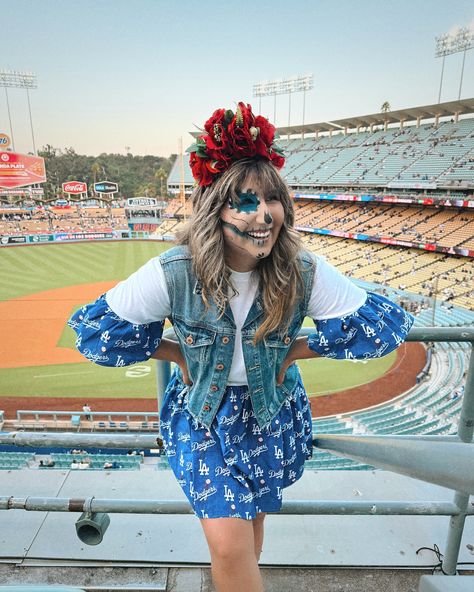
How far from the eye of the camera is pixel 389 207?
118ft

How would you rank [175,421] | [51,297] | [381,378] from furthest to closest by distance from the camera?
[51,297]
[381,378]
[175,421]

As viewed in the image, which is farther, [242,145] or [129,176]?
[129,176]

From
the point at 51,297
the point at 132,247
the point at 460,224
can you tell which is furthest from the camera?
the point at 132,247

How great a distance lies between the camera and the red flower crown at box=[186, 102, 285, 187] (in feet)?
4.97

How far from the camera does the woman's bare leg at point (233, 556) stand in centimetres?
137

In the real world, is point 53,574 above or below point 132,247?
above

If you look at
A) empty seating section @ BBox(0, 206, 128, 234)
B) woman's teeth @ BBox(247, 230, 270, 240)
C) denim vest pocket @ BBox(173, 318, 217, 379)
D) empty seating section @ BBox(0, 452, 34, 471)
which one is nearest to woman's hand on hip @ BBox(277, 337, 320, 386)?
denim vest pocket @ BBox(173, 318, 217, 379)

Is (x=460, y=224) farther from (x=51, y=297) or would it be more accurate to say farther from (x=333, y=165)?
(x=51, y=297)

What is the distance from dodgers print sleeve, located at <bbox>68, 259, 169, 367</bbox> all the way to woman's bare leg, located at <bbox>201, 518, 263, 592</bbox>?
0.66m

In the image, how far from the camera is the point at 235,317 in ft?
5.34

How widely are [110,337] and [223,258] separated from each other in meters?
0.52

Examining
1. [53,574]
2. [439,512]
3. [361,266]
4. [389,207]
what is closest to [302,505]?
[439,512]

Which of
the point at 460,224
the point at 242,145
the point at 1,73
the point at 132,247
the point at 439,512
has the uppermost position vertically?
the point at 1,73

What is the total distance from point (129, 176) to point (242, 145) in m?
76.4
